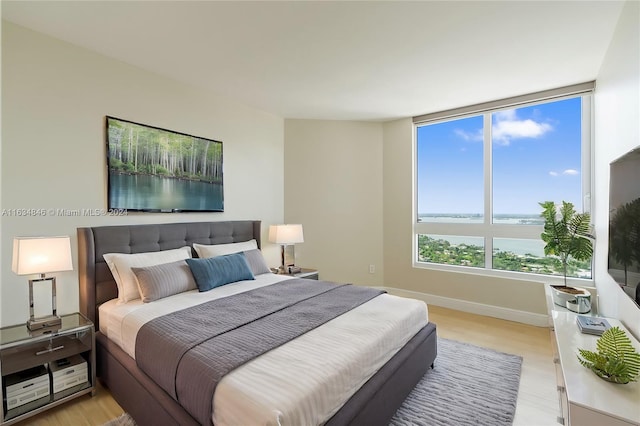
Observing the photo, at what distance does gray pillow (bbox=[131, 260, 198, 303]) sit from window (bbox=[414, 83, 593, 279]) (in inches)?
127

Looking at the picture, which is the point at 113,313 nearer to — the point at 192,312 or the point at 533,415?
the point at 192,312

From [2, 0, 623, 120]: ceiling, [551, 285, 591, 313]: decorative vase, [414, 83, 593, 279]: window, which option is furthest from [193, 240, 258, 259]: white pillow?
[551, 285, 591, 313]: decorative vase

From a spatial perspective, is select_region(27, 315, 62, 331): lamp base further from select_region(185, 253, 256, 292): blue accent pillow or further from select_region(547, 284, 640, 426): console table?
select_region(547, 284, 640, 426): console table

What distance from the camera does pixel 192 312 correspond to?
204 centimetres

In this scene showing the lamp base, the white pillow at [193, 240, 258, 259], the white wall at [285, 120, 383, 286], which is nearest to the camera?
the lamp base

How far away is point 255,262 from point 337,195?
179cm

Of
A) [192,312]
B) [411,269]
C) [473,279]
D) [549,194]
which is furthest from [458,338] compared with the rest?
[192,312]

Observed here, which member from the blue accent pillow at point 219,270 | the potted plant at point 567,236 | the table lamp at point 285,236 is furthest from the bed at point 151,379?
the potted plant at point 567,236

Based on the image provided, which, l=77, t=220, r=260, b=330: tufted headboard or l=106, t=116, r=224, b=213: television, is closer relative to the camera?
l=77, t=220, r=260, b=330: tufted headboard

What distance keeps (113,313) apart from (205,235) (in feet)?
4.06

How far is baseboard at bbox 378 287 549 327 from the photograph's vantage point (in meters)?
3.44

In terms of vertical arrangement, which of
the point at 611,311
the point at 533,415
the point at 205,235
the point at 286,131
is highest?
the point at 286,131

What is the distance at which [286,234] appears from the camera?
377 centimetres

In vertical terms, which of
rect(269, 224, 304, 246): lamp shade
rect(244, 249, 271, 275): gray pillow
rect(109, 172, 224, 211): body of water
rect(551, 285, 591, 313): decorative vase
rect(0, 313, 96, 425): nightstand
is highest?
rect(109, 172, 224, 211): body of water
